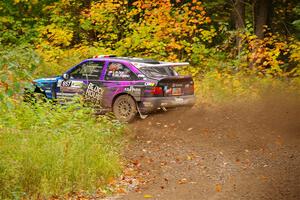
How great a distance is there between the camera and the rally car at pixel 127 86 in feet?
46.3

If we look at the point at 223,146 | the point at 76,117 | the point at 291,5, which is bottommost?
the point at 223,146

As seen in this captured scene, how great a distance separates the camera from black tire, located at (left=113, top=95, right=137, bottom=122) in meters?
14.3

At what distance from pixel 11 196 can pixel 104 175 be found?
181cm

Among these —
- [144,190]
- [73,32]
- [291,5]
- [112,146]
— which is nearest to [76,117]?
[112,146]

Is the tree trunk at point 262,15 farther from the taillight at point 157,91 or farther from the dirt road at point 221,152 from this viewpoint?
the taillight at point 157,91

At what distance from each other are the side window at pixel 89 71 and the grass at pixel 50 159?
3767 mm

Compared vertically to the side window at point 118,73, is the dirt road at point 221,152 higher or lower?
lower

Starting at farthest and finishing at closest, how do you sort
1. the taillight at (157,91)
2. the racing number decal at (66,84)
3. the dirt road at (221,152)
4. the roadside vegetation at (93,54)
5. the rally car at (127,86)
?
the racing number decal at (66,84) < the rally car at (127,86) < the taillight at (157,91) < the dirt road at (221,152) < the roadside vegetation at (93,54)

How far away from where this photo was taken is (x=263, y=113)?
1481 cm

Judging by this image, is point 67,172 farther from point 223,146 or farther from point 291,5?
point 291,5

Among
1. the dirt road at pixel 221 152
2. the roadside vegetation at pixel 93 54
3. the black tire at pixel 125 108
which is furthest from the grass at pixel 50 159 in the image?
the black tire at pixel 125 108

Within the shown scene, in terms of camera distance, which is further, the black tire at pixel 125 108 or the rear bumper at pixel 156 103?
the black tire at pixel 125 108

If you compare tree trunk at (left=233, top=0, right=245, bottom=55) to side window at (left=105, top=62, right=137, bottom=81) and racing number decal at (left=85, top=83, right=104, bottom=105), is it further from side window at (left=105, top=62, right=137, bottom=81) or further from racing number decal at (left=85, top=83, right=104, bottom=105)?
racing number decal at (left=85, top=83, right=104, bottom=105)

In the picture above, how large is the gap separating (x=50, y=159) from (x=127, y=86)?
5594mm
